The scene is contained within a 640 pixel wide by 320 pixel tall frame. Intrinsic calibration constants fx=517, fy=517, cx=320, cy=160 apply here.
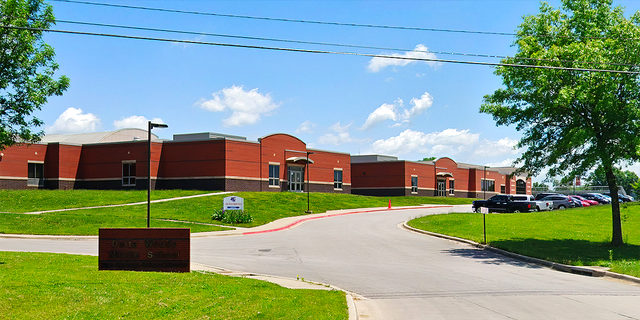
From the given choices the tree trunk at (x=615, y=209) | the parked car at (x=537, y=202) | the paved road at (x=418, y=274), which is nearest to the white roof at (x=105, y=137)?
the parked car at (x=537, y=202)

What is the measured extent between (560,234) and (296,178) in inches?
1385

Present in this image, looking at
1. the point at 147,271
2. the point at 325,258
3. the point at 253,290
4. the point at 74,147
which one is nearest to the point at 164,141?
the point at 74,147

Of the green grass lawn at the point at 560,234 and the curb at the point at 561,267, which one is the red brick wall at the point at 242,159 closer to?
the green grass lawn at the point at 560,234

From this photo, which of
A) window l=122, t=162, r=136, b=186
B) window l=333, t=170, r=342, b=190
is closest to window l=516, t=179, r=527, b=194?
window l=333, t=170, r=342, b=190

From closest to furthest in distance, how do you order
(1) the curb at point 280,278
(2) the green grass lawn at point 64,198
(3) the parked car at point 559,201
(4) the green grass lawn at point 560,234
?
(1) the curb at point 280,278 → (4) the green grass lawn at point 560,234 → (2) the green grass lawn at point 64,198 → (3) the parked car at point 559,201

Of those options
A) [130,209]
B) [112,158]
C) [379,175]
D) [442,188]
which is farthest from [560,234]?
[442,188]

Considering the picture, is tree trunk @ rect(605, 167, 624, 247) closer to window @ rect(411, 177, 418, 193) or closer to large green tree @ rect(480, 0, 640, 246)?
large green tree @ rect(480, 0, 640, 246)

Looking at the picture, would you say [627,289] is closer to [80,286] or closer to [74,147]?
[80,286]

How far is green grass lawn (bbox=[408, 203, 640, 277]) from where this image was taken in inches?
758

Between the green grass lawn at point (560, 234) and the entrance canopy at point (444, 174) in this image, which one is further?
the entrance canopy at point (444, 174)

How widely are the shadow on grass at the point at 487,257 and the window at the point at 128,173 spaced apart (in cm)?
3799

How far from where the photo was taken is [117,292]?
973 centimetres

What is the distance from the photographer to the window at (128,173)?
2019 inches

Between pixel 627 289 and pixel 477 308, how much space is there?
5793 mm
